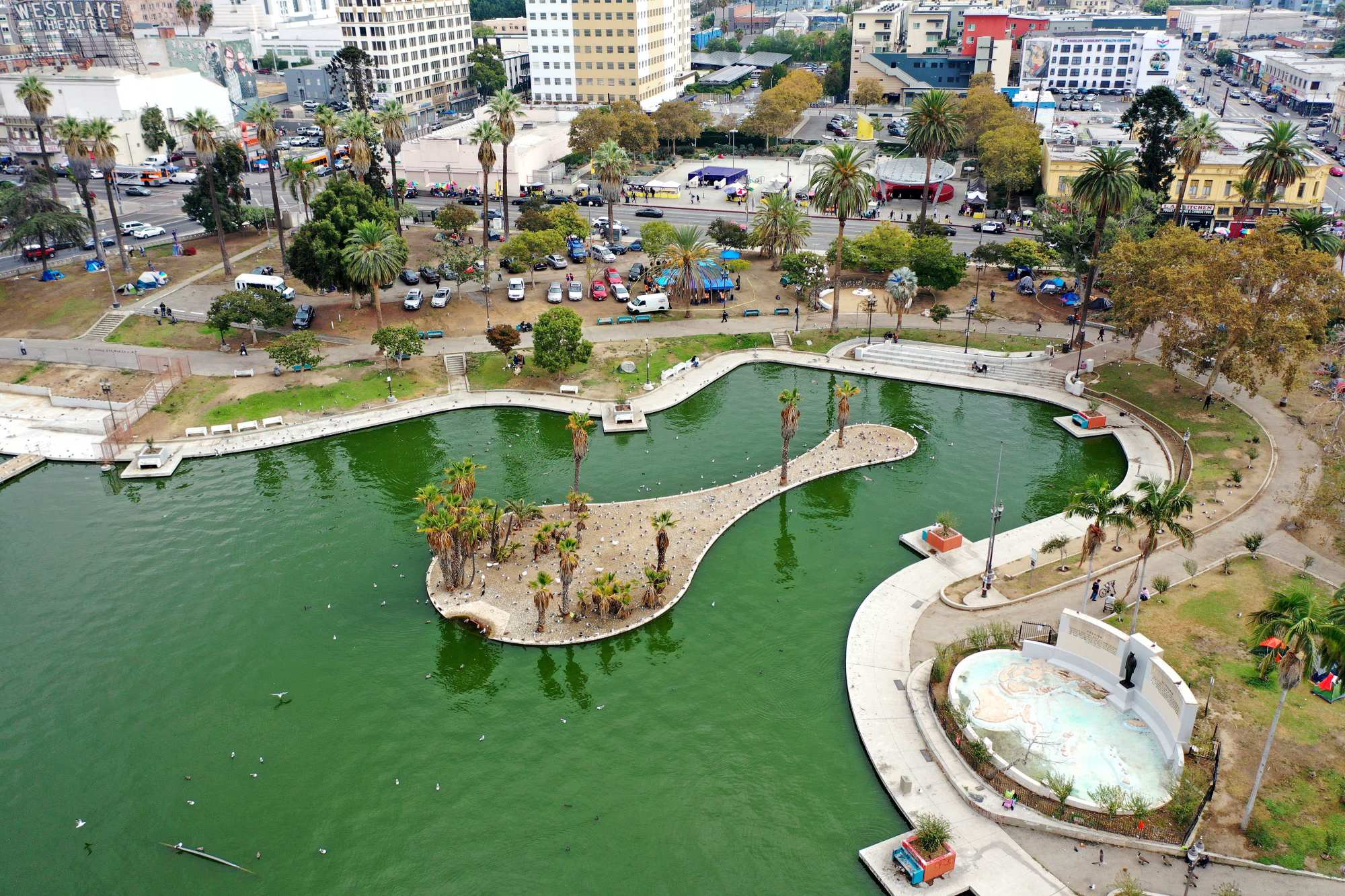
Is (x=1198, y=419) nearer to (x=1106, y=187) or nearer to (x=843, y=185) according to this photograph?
(x=1106, y=187)

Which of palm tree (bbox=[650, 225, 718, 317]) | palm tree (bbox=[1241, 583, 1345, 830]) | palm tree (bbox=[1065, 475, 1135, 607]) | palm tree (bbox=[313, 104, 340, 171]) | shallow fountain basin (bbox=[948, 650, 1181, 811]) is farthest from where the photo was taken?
palm tree (bbox=[313, 104, 340, 171])

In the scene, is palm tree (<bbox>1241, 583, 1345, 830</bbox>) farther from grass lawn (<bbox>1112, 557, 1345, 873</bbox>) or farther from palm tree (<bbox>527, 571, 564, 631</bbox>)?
palm tree (<bbox>527, 571, 564, 631</bbox>)

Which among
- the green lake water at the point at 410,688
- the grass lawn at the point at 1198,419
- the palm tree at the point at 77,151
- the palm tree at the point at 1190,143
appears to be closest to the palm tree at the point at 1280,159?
the palm tree at the point at 1190,143

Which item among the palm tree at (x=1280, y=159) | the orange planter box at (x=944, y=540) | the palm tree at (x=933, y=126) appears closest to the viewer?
the orange planter box at (x=944, y=540)

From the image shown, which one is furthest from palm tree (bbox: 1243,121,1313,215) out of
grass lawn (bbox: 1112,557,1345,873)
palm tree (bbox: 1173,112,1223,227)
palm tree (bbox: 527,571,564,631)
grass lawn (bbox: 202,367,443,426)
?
palm tree (bbox: 527,571,564,631)

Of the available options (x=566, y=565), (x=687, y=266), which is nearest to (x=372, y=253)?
(x=687, y=266)

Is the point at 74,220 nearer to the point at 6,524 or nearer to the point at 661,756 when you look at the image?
the point at 6,524

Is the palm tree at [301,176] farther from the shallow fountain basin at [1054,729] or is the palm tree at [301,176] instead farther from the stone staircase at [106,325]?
the shallow fountain basin at [1054,729]
